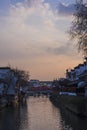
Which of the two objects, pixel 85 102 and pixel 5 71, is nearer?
pixel 85 102

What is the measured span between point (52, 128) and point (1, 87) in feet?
190

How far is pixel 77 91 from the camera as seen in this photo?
94500 mm

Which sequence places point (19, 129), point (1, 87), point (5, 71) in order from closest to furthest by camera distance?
point (19, 129) → point (1, 87) → point (5, 71)

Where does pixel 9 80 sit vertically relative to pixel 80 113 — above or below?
above

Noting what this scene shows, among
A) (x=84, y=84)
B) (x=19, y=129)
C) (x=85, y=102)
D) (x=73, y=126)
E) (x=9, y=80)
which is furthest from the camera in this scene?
(x=9, y=80)

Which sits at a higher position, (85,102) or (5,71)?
(5,71)

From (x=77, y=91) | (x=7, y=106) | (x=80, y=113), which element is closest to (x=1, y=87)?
(x=7, y=106)

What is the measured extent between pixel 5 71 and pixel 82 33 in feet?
315

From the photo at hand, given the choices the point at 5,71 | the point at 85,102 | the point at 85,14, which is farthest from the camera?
the point at 5,71

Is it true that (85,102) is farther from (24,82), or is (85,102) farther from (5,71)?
(24,82)

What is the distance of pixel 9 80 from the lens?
11694cm

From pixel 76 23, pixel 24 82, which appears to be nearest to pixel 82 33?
pixel 76 23

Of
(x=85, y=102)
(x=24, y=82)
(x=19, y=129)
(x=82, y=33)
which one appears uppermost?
(x=24, y=82)

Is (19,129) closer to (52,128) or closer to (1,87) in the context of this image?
(52,128)
